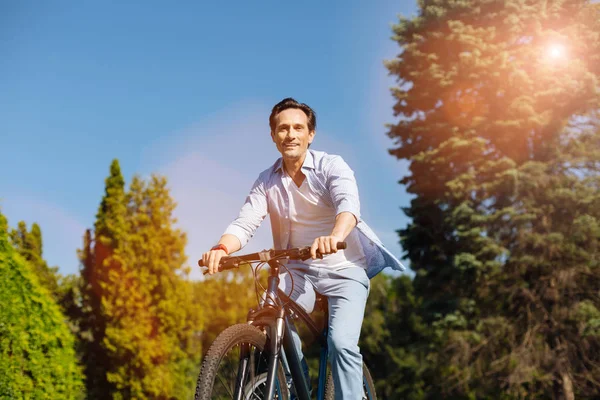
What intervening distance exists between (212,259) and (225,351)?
22.6 inches

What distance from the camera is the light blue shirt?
3442 mm

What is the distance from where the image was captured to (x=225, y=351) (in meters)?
2.69

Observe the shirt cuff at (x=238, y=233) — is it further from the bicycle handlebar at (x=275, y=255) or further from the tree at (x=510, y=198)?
the tree at (x=510, y=198)

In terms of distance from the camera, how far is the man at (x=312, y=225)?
3311mm

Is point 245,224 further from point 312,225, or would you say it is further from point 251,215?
point 312,225

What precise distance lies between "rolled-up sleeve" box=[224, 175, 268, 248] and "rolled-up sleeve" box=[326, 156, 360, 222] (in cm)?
48

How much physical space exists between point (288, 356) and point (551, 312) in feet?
52.6

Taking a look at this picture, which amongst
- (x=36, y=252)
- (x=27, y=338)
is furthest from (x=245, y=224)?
(x=36, y=252)

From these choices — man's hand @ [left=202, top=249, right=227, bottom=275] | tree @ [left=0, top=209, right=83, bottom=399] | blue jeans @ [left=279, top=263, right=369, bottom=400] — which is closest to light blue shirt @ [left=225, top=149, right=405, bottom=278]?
blue jeans @ [left=279, top=263, right=369, bottom=400]

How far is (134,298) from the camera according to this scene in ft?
63.8

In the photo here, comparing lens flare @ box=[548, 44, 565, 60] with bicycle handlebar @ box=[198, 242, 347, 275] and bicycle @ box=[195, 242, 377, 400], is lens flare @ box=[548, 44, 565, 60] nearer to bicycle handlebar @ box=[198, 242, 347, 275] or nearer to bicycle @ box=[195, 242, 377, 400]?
bicycle @ box=[195, 242, 377, 400]

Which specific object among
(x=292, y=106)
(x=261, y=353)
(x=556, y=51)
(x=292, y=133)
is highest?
(x=556, y=51)

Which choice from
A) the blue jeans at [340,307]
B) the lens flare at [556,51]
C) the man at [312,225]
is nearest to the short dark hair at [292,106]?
the man at [312,225]

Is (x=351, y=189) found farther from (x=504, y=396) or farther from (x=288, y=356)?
(x=504, y=396)
